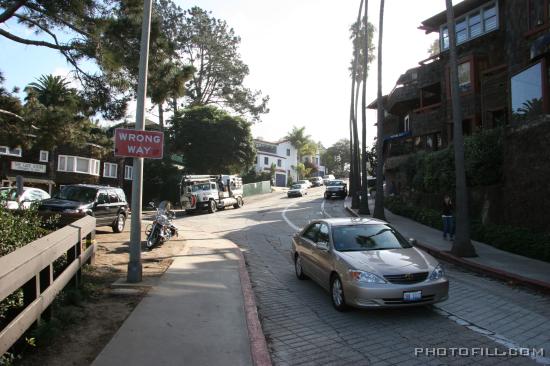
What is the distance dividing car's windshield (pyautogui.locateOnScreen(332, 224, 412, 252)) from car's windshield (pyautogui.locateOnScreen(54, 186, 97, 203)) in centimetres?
1072

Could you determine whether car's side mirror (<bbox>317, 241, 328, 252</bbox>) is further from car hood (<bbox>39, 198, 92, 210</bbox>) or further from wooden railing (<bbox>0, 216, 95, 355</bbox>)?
car hood (<bbox>39, 198, 92, 210</bbox>)

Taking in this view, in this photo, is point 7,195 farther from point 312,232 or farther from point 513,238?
point 513,238

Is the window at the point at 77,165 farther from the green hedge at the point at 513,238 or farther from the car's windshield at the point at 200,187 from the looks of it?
the green hedge at the point at 513,238

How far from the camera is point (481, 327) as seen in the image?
6.22 metres

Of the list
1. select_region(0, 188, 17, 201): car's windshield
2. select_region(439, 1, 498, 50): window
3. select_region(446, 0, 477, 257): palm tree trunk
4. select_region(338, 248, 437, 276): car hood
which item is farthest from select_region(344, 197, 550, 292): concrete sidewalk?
select_region(439, 1, 498, 50): window

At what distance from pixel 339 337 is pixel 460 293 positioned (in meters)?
3.61

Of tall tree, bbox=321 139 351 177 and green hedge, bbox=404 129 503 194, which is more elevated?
tall tree, bbox=321 139 351 177

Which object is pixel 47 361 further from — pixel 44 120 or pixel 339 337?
pixel 44 120

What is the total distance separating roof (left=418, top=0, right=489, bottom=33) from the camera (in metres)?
24.0

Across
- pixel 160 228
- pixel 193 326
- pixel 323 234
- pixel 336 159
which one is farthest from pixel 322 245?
pixel 336 159

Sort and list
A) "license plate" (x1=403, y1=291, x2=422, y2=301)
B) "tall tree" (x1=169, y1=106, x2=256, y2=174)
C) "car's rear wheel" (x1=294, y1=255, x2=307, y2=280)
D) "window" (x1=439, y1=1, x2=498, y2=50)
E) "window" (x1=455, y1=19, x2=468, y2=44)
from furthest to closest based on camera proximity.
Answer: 1. "tall tree" (x1=169, y1=106, x2=256, y2=174)
2. "window" (x1=455, y1=19, x2=468, y2=44)
3. "window" (x1=439, y1=1, x2=498, y2=50)
4. "car's rear wheel" (x1=294, y1=255, x2=307, y2=280)
5. "license plate" (x1=403, y1=291, x2=422, y2=301)

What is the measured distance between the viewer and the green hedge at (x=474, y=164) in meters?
16.1

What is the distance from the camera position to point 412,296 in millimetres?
6414

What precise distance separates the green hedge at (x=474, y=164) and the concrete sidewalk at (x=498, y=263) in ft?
8.87
